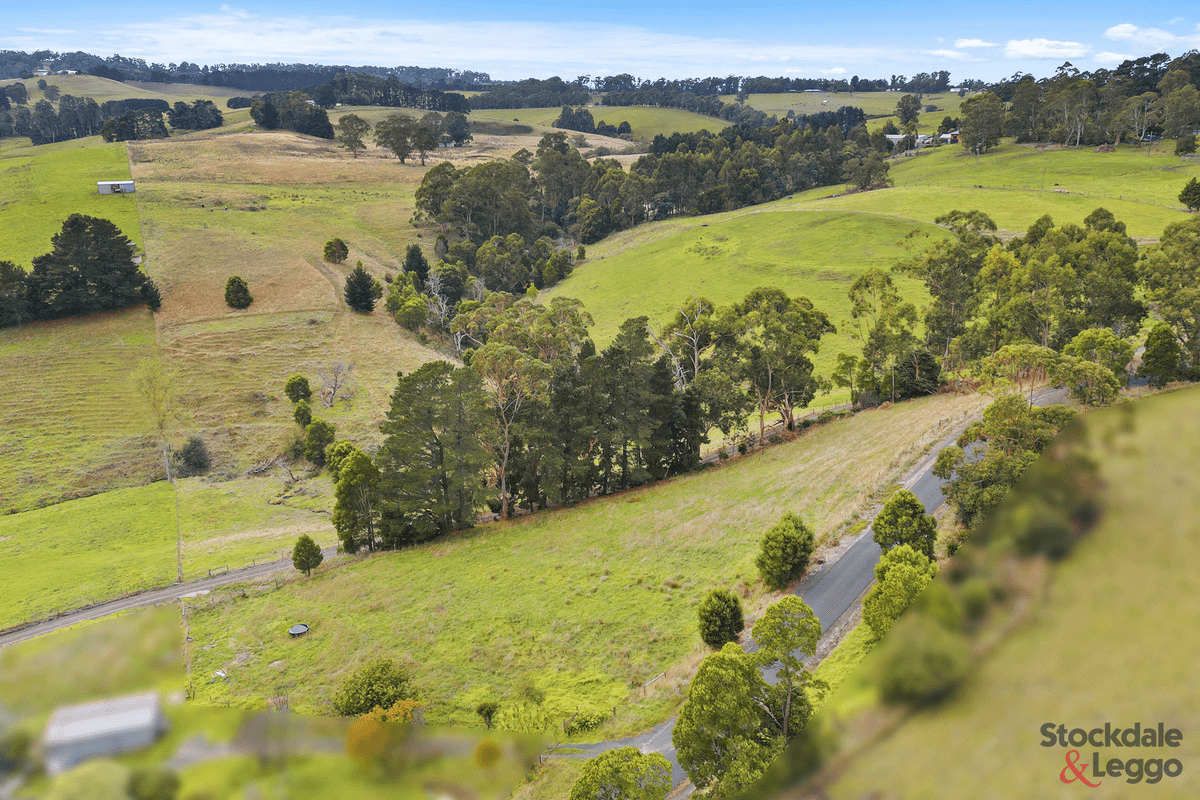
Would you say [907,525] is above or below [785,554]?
above

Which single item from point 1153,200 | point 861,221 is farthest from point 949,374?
point 1153,200

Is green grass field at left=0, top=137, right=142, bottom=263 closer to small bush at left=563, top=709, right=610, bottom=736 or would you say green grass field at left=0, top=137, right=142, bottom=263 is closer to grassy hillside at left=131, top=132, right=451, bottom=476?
grassy hillside at left=131, top=132, right=451, bottom=476

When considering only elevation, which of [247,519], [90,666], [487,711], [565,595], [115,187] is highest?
[115,187]

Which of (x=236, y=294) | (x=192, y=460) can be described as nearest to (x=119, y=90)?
(x=236, y=294)

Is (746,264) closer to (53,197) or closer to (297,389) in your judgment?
(297,389)

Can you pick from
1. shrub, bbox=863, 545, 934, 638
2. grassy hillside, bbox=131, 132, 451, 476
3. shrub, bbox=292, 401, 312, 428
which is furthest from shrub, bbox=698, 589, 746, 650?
shrub, bbox=292, 401, 312, 428

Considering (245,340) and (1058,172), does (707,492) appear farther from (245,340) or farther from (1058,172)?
(1058,172)

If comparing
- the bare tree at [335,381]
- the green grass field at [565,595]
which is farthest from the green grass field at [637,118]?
the green grass field at [565,595]
